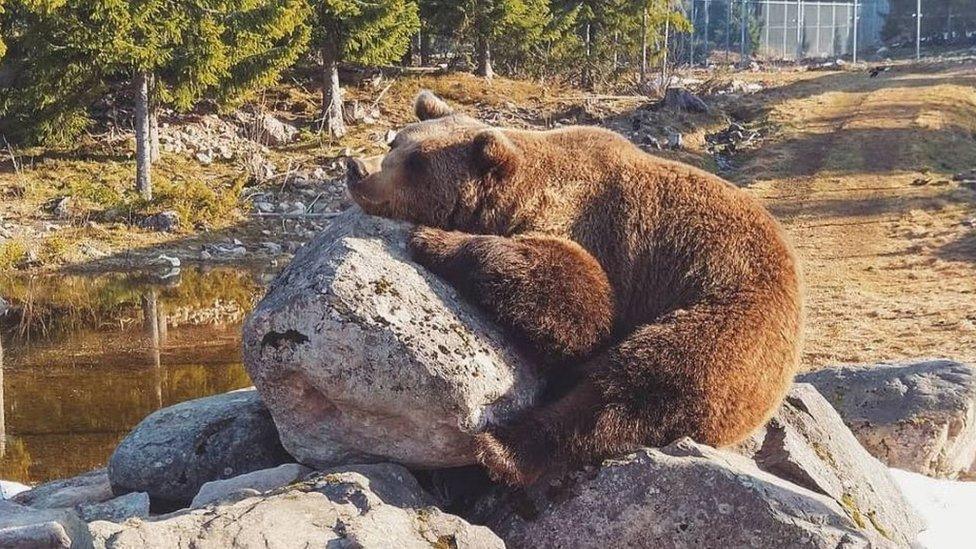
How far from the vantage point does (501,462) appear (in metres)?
5.10

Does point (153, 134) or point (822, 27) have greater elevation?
point (822, 27)

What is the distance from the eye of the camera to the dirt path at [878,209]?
13.4 m

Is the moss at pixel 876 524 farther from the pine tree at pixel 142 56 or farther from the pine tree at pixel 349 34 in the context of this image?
the pine tree at pixel 349 34

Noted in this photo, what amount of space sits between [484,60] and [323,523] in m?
32.3

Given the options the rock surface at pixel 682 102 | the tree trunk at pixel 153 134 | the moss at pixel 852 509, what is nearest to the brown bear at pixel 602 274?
the moss at pixel 852 509

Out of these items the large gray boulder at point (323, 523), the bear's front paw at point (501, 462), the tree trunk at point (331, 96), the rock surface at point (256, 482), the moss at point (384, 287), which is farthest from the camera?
the tree trunk at point (331, 96)

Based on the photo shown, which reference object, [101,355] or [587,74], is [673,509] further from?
[587,74]

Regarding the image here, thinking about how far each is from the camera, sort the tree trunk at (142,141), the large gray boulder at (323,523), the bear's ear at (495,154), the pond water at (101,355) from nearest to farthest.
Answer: the large gray boulder at (323,523)
the bear's ear at (495,154)
the pond water at (101,355)
the tree trunk at (142,141)

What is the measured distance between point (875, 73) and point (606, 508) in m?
45.0

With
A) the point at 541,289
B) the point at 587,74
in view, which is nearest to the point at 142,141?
the point at 541,289

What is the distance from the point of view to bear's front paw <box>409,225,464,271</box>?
552 centimetres

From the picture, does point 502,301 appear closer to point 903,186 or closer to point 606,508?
point 606,508

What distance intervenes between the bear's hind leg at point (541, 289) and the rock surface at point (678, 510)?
2.01 feet

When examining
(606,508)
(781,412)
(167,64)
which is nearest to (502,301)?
(606,508)
